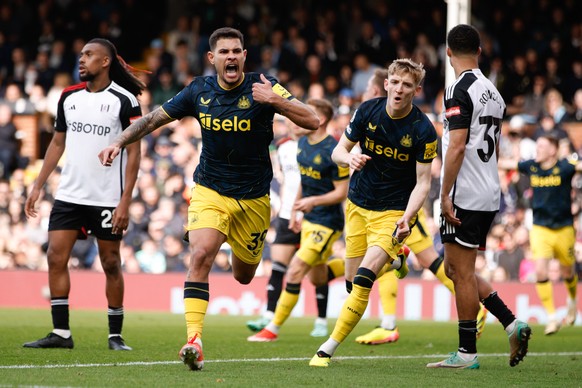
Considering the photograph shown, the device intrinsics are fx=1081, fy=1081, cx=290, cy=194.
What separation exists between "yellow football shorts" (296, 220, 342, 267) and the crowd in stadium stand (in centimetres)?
554

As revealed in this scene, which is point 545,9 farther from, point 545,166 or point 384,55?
point 545,166

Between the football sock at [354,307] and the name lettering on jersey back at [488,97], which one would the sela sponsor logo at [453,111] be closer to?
the name lettering on jersey back at [488,97]

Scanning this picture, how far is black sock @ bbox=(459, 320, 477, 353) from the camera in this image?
853cm

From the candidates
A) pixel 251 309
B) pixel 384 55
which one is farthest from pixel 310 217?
pixel 384 55

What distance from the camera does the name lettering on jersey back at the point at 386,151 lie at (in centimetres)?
886

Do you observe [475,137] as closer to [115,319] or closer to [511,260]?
[115,319]

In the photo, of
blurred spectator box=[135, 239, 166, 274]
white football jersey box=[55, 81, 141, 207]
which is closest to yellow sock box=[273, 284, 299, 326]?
white football jersey box=[55, 81, 141, 207]

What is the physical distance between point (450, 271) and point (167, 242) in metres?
11.0

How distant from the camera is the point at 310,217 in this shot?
11.9 m

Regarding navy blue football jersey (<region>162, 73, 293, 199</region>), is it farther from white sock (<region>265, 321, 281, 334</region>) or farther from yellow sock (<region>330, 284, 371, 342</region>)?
white sock (<region>265, 321, 281, 334</region>)

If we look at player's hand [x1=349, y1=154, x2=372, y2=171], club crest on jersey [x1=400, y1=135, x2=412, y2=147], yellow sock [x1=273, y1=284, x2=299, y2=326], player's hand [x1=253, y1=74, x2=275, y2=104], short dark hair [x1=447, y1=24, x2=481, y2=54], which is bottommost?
yellow sock [x1=273, y1=284, x2=299, y2=326]

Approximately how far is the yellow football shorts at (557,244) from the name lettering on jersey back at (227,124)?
23.6 ft

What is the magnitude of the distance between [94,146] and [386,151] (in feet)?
8.55

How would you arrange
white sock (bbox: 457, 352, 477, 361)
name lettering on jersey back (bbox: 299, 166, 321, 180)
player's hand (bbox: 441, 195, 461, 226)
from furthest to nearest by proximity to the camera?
1. name lettering on jersey back (bbox: 299, 166, 321, 180)
2. white sock (bbox: 457, 352, 477, 361)
3. player's hand (bbox: 441, 195, 461, 226)
